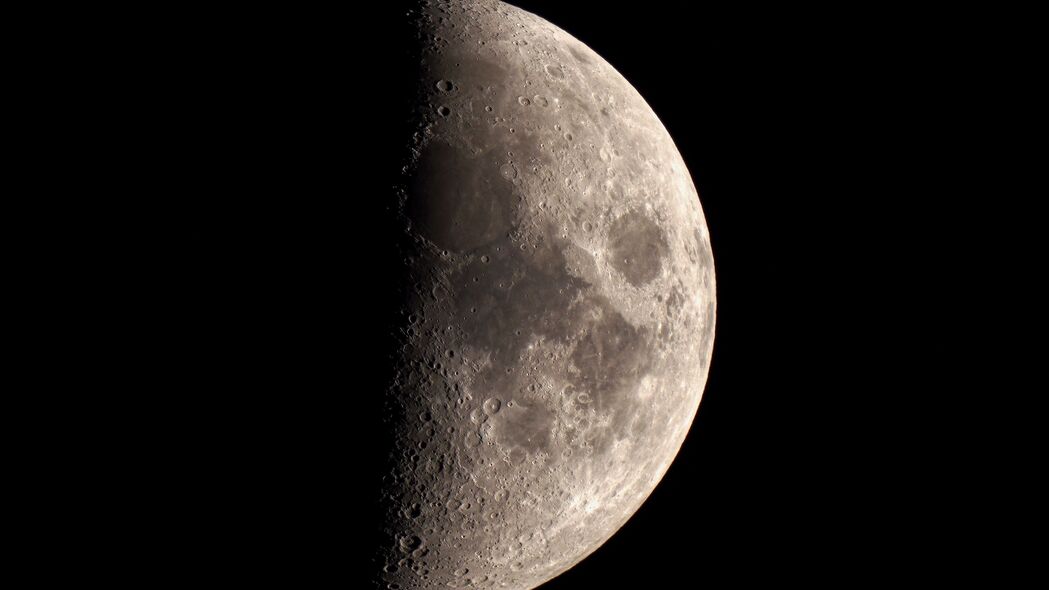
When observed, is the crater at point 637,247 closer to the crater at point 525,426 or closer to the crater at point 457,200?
the crater at point 457,200

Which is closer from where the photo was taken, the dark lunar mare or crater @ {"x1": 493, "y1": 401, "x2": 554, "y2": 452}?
the dark lunar mare

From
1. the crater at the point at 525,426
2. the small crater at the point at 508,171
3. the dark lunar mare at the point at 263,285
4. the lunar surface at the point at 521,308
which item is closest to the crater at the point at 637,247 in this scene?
the lunar surface at the point at 521,308

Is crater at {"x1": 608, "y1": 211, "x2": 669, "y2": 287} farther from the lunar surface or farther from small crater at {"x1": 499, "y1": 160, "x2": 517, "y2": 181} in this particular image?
small crater at {"x1": 499, "y1": 160, "x2": 517, "y2": 181}

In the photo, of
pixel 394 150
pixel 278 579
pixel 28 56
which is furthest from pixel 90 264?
pixel 278 579

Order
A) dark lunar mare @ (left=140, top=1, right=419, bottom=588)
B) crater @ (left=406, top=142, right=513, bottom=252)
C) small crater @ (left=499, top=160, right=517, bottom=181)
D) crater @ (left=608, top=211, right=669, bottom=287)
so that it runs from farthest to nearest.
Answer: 1. crater @ (left=608, top=211, right=669, bottom=287)
2. small crater @ (left=499, top=160, right=517, bottom=181)
3. crater @ (left=406, top=142, right=513, bottom=252)
4. dark lunar mare @ (left=140, top=1, right=419, bottom=588)

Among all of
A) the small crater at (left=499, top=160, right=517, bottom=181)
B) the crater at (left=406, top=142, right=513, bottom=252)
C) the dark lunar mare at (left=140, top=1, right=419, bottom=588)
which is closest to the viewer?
the dark lunar mare at (left=140, top=1, right=419, bottom=588)

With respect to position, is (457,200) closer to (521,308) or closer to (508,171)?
(508,171)

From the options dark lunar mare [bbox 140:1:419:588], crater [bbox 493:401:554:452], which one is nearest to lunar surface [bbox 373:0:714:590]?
crater [bbox 493:401:554:452]

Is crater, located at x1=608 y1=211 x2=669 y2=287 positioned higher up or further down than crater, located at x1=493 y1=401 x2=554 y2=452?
higher up

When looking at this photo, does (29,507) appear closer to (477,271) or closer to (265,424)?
(265,424)
